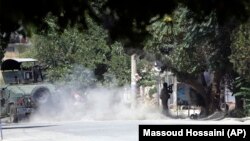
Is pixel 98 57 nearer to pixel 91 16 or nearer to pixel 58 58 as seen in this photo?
pixel 58 58

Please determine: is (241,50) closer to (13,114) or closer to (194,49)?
(194,49)

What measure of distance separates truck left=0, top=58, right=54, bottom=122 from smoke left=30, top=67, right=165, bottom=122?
0.44m

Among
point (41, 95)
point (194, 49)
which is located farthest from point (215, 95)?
point (41, 95)

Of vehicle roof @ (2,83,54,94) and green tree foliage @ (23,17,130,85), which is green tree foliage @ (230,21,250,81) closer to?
vehicle roof @ (2,83,54,94)

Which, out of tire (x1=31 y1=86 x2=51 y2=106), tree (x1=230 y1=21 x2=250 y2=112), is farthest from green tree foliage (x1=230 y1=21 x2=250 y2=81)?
tire (x1=31 y1=86 x2=51 y2=106)

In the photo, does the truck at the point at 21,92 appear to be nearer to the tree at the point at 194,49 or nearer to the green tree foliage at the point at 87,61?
the tree at the point at 194,49

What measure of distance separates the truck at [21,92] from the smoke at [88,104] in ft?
1.44

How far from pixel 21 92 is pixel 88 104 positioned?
5.22 metres

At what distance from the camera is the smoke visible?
3131 centimetres

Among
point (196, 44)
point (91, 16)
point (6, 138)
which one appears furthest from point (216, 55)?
point (91, 16)

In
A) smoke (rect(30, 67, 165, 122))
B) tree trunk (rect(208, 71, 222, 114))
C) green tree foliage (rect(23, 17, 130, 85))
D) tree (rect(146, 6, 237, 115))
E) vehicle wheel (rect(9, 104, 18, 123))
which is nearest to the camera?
tree (rect(146, 6, 237, 115))

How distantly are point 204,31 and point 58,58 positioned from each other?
59.2ft

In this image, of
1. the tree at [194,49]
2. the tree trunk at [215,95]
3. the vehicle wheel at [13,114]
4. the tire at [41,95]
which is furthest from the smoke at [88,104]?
the tree at [194,49]

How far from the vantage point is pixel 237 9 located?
4117 mm
